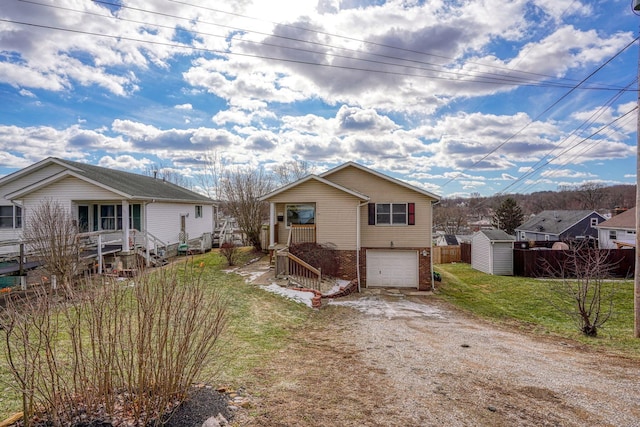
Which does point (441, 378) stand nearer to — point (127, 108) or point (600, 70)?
point (600, 70)

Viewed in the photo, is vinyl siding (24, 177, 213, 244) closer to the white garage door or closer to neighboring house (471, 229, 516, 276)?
the white garage door

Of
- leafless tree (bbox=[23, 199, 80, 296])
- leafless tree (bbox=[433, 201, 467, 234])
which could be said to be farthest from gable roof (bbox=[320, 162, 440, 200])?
leafless tree (bbox=[433, 201, 467, 234])

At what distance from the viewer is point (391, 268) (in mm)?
17391

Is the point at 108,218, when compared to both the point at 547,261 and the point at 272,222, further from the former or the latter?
the point at 547,261

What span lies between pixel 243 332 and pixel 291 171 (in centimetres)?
2824

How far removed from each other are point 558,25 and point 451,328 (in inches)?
506

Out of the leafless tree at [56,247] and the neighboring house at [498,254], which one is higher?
the leafless tree at [56,247]

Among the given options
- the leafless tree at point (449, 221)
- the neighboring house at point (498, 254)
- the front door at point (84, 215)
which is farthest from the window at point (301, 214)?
the leafless tree at point (449, 221)

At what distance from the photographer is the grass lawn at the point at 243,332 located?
4883 mm

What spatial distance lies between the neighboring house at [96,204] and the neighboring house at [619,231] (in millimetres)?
32700

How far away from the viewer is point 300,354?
683cm

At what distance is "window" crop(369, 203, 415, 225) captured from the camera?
1725cm

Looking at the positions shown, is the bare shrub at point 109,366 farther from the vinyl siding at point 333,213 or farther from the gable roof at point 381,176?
the gable roof at point 381,176

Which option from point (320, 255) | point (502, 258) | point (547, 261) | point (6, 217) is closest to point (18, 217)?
point (6, 217)
